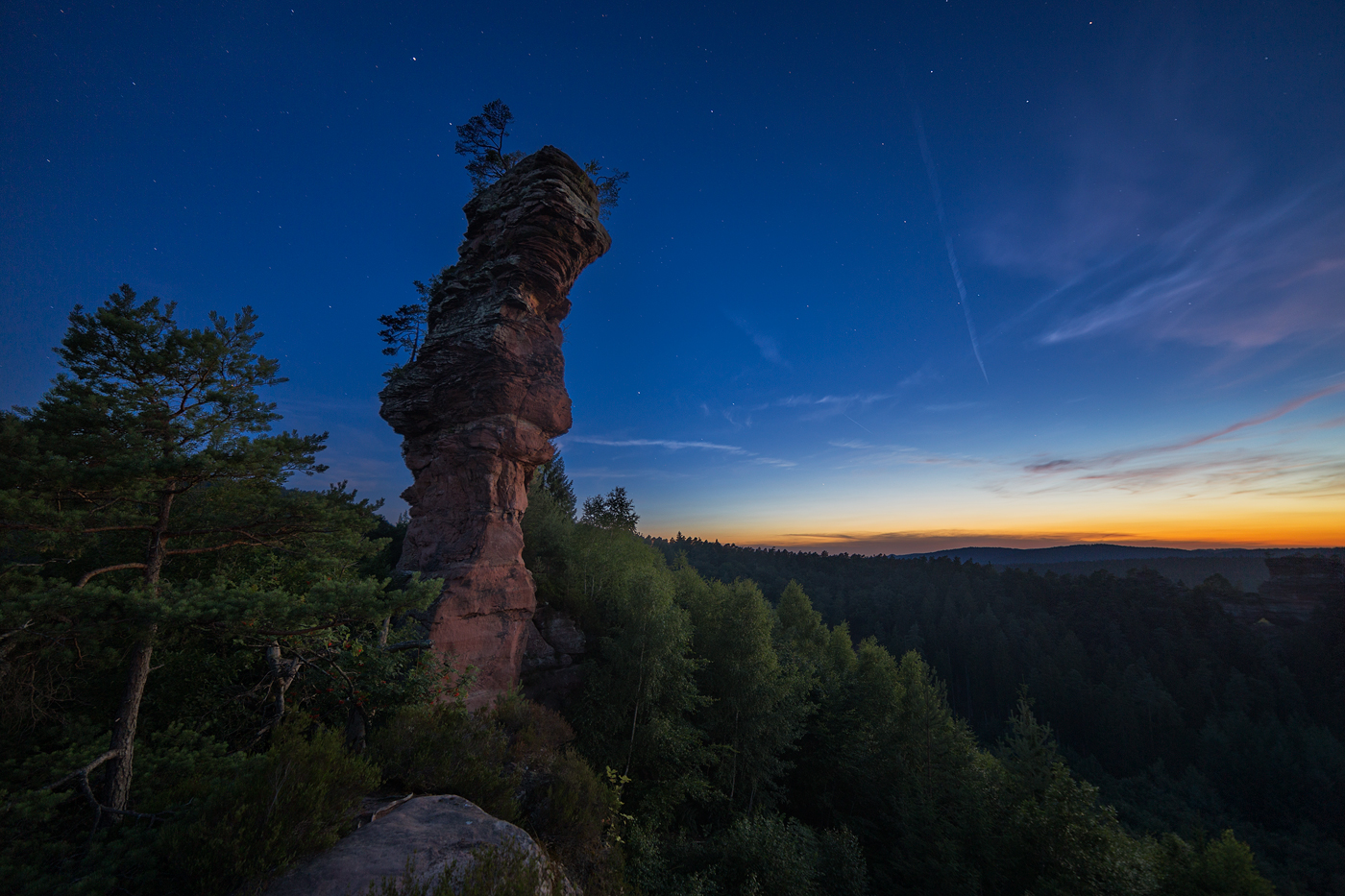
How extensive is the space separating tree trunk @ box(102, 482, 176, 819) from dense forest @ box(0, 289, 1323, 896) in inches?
1.4

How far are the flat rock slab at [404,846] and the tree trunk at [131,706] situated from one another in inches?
107

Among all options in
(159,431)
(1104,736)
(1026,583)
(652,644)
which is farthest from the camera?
(1026,583)

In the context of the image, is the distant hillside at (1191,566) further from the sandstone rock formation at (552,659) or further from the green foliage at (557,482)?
the sandstone rock formation at (552,659)

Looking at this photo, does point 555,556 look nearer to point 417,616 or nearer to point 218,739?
point 417,616

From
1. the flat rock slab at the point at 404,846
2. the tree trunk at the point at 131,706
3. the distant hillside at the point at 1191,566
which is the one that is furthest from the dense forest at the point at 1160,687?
the distant hillside at the point at 1191,566

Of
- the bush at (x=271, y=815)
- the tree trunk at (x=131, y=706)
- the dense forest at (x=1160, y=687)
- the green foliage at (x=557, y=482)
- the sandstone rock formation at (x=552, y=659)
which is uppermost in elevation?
the green foliage at (x=557, y=482)

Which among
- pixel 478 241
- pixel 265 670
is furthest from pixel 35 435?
pixel 478 241

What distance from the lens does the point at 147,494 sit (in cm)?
664

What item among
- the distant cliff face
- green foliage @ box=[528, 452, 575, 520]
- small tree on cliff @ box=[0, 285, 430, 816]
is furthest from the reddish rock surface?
the distant cliff face

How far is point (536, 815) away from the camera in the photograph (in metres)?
9.16

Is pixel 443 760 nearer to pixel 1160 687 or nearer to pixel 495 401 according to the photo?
pixel 495 401

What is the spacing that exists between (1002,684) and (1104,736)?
38.1 feet

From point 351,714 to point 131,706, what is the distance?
3.36 meters

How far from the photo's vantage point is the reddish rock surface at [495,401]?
15.9 metres
